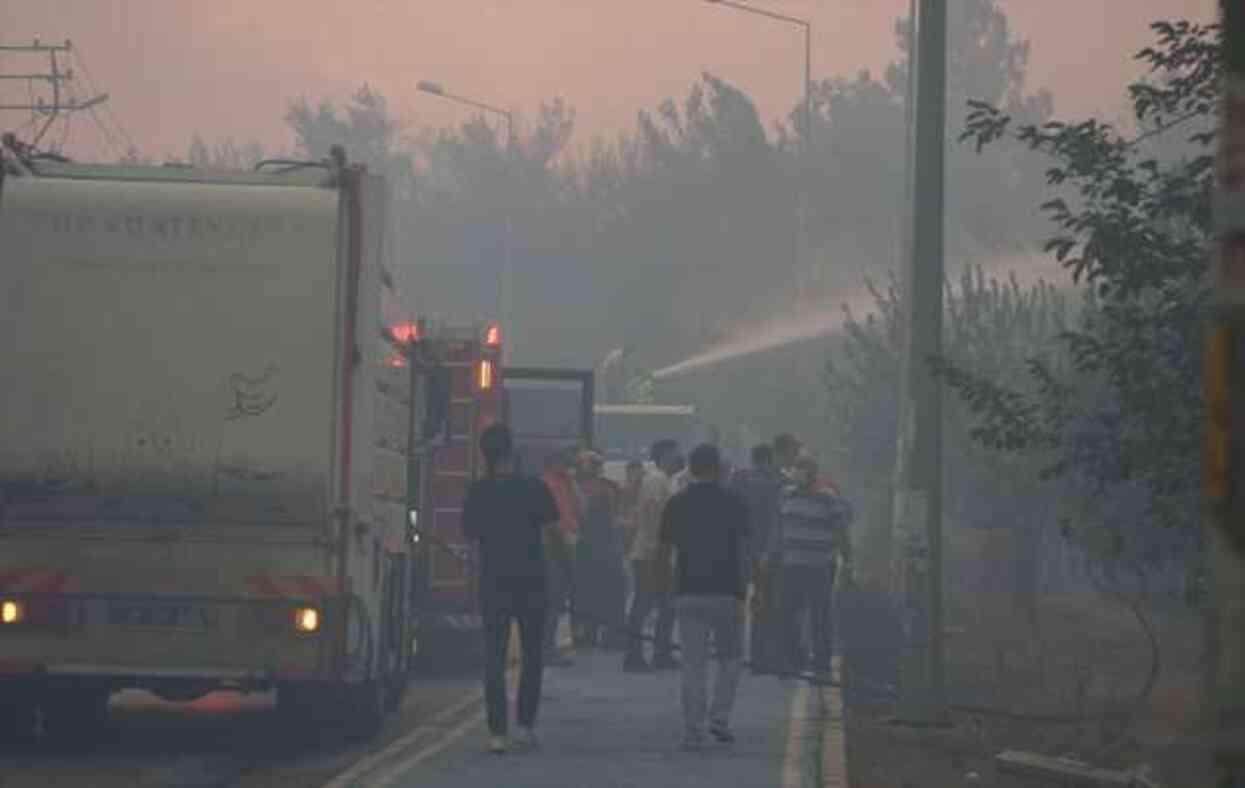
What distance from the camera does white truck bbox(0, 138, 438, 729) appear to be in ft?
47.9

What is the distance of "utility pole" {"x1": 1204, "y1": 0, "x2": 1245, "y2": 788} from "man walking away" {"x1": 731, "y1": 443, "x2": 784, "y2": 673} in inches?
613

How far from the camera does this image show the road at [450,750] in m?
14.1

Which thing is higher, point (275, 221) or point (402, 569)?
point (275, 221)

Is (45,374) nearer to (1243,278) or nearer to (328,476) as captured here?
(328,476)

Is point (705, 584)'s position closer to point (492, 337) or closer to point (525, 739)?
point (525, 739)

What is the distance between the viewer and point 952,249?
73.1 metres

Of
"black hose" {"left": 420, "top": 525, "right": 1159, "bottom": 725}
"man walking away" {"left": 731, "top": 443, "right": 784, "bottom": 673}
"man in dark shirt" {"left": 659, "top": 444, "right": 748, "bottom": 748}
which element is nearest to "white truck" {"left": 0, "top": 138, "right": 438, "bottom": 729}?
"man in dark shirt" {"left": 659, "top": 444, "right": 748, "bottom": 748}

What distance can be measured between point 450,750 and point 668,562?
1669 millimetres

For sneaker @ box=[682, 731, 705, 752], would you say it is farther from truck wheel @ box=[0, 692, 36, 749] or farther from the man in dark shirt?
truck wheel @ box=[0, 692, 36, 749]

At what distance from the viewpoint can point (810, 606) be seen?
70.4ft

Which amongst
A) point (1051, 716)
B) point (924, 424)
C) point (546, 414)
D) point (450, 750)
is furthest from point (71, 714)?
point (546, 414)

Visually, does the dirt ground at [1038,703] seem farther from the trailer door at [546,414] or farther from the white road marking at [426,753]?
the trailer door at [546,414]

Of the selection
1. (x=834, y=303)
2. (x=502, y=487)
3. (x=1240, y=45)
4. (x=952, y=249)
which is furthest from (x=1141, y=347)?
A: (x=952, y=249)

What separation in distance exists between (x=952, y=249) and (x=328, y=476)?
5946 cm
